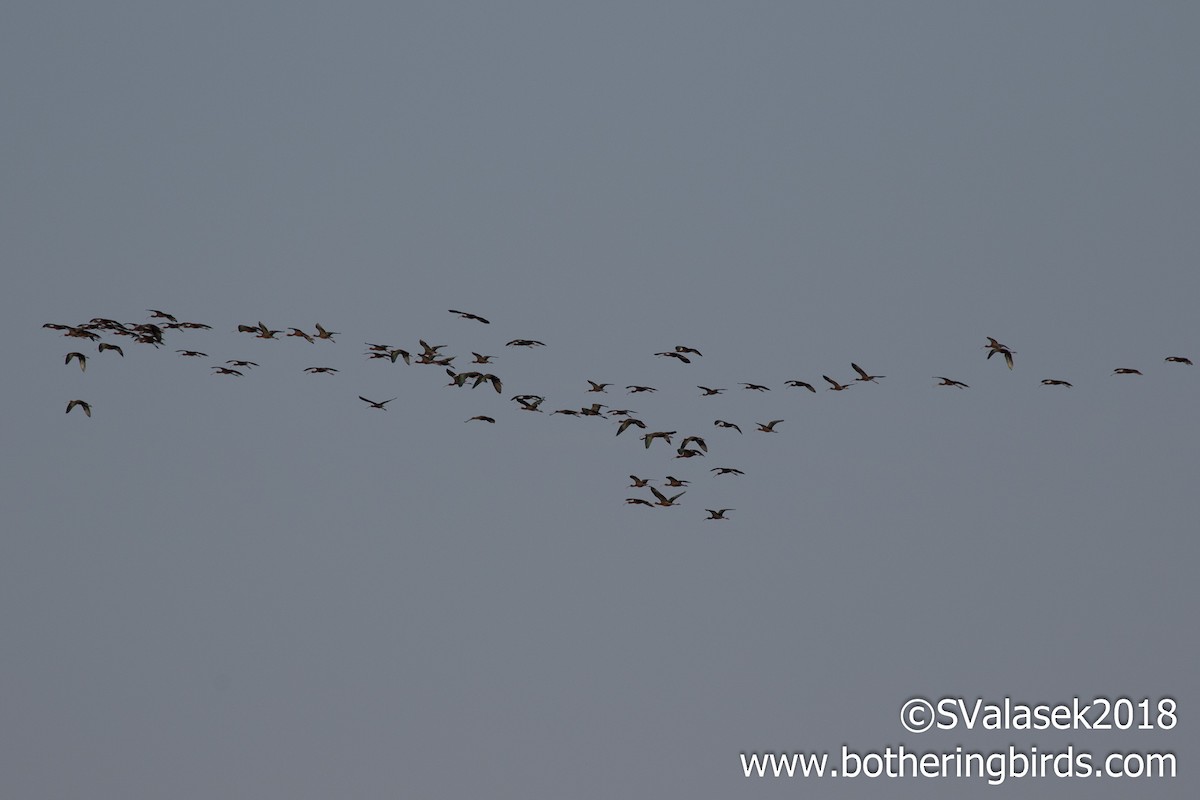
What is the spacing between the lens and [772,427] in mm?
131750

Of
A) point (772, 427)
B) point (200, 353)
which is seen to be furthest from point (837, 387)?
point (200, 353)

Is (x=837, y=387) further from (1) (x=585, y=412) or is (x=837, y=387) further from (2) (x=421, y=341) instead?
(2) (x=421, y=341)

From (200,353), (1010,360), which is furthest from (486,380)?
(1010,360)

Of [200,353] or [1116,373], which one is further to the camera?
[200,353]

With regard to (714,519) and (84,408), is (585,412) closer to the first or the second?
(714,519)

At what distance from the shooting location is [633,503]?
429 feet

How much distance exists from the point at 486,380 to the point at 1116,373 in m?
29.3

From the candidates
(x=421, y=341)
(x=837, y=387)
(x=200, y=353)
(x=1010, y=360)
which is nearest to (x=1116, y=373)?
(x=1010, y=360)

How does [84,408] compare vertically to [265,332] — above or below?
below

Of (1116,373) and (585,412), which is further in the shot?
(585,412)

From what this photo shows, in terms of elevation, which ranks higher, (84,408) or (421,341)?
(421,341)

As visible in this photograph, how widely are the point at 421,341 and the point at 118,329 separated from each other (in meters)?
14.6

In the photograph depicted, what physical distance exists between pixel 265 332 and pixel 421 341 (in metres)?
7.61

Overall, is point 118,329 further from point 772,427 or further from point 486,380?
point 772,427
